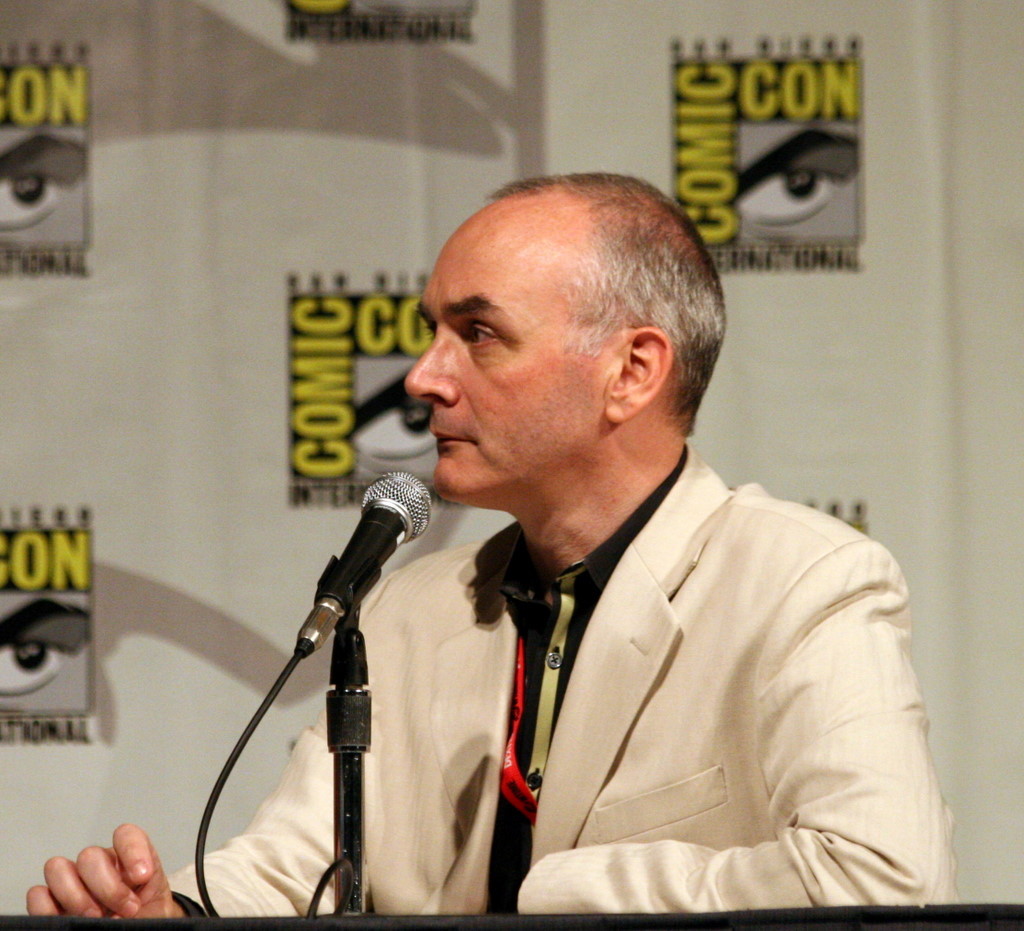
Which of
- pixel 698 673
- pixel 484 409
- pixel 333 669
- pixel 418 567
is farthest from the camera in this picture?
pixel 418 567

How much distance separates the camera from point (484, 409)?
171 cm

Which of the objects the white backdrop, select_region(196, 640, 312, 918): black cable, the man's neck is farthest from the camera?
the white backdrop

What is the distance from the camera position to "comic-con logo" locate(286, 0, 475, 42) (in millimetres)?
2580

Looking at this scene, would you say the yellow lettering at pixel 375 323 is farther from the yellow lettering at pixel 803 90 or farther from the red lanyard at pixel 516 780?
the red lanyard at pixel 516 780

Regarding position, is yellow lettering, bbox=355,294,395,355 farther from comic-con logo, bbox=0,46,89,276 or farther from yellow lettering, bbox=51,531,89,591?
yellow lettering, bbox=51,531,89,591

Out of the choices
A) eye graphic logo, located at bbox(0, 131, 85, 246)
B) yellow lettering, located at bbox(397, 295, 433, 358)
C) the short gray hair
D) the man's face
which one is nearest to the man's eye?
the man's face

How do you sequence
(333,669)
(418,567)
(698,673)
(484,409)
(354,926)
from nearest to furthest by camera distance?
(354,926) → (333,669) → (698,673) → (484,409) → (418,567)

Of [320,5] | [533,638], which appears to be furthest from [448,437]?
[320,5]

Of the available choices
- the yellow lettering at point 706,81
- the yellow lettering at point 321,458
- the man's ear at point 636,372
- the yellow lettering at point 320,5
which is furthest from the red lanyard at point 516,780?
the yellow lettering at point 320,5

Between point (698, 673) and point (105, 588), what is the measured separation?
1394mm

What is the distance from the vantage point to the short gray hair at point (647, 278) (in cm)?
173

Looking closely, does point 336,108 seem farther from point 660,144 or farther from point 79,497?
point 79,497

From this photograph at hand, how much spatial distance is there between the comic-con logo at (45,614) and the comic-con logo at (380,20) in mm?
1064

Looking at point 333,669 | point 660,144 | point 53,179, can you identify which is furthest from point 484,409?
point 53,179
